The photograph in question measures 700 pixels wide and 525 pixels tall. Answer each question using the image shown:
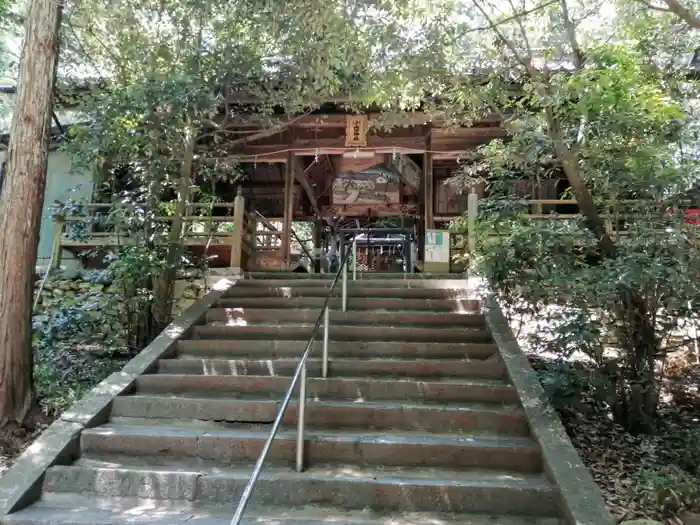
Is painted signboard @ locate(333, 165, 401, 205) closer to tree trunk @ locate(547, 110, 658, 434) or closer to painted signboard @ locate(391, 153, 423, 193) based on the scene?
painted signboard @ locate(391, 153, 423, 193)

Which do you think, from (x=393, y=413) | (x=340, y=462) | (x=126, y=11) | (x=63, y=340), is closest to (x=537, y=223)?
(x=393, y=413)

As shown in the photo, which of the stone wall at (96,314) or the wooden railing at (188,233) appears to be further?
the wooden railing at (188,233)

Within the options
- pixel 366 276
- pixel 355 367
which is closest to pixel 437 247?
pixel 366 276

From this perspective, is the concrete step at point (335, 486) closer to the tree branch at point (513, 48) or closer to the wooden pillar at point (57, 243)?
the tree branch at point (513, 48)

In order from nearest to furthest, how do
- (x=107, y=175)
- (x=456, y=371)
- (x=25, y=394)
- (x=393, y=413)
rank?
(x=393, y=413) → (x=25, y=394) → (x=456, y=371) → (x=107, y=175)

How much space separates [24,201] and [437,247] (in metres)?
6.16

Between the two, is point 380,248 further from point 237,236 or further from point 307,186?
point 237,236

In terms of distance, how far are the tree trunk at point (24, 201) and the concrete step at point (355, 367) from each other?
4.35ft

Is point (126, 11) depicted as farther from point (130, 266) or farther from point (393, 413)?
point (393, 413)

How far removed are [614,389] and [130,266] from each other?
5.40 meters

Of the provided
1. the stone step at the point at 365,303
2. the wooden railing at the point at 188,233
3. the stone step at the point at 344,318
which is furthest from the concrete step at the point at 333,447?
the wooden railing at the point at 188,233

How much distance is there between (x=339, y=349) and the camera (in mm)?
5848

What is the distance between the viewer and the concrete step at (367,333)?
20.1 feet

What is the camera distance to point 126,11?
6164mm
